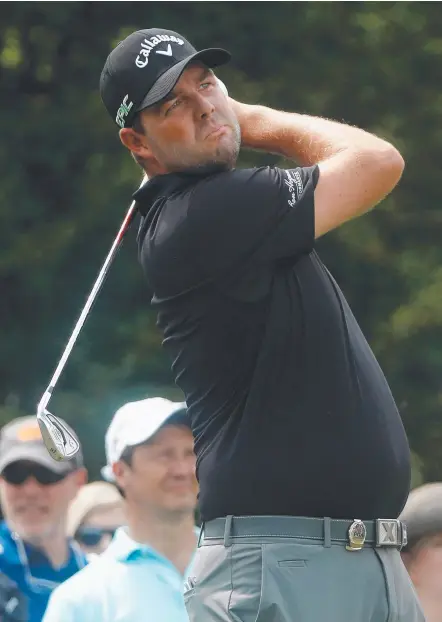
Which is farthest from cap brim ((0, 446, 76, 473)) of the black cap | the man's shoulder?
the black cap

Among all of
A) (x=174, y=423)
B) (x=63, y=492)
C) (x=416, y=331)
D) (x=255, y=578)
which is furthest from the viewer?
(x=416, y=331)

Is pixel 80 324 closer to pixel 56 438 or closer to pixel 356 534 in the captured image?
pixel 56 438

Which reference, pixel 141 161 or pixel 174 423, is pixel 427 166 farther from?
pixel 141 161

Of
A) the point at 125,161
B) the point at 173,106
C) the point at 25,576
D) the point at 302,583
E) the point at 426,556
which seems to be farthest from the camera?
the point at 125,161

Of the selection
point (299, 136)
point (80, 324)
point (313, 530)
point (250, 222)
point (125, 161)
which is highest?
point (125, 161)

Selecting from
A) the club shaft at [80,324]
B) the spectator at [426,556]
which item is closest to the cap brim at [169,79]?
the club shaft at [80,324]

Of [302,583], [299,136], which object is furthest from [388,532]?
[299,136]

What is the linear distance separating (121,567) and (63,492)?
1.40m

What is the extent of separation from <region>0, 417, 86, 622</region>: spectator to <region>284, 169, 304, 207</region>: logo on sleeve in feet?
8.71

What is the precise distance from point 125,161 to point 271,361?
7289 mm

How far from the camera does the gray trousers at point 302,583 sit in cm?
332

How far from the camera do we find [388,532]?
135 inches

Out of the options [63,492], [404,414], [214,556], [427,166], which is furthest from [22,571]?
[427,166]

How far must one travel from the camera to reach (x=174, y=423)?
17.4 ft
